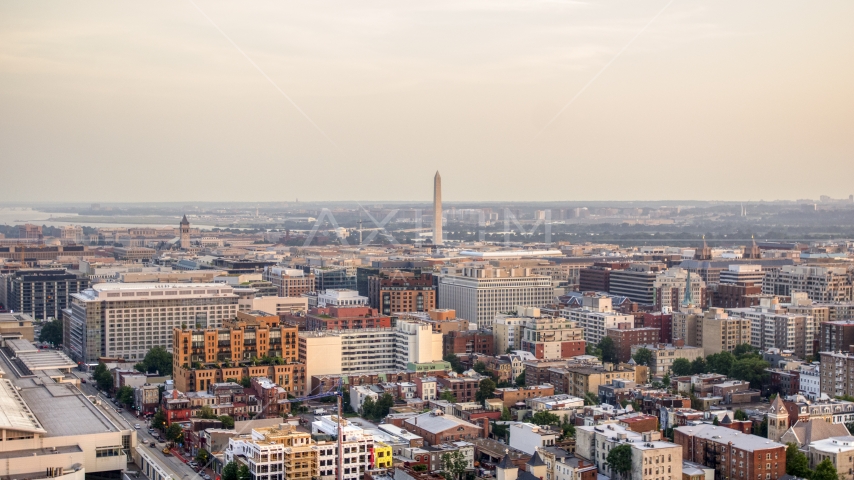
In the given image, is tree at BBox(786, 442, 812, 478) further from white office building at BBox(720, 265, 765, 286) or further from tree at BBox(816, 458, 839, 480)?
white office building at BBox(720, 265, 765, 286)

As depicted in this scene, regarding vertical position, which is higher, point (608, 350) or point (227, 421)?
point (608, 350)

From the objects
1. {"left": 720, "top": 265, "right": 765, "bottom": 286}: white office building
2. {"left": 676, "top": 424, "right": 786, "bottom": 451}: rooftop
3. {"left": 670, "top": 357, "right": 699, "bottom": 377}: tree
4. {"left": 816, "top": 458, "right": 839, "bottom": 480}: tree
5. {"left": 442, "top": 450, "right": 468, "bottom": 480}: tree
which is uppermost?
{"left": 720, "top": 265, "right": 765, "bottom": 286}: white office building

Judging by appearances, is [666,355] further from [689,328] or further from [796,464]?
[796,464]

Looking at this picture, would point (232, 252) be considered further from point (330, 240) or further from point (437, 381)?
point (437, 381)

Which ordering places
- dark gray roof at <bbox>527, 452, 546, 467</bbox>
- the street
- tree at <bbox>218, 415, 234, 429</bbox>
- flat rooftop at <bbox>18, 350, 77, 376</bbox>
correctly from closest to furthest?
dark gray roof at <bbox>527, 452, 546, 467</bbox>
the street
tree at <bbox>218, 415, 234, 429</bbox>
flat rooftop at <bbox>18, 350, 77, 376</bbox>

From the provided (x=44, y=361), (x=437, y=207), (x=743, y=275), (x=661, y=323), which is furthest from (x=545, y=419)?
(x=437, y=207)

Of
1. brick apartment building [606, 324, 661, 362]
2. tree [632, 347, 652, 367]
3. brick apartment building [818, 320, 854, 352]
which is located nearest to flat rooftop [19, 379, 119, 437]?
tree [632, 347, 652, 367]

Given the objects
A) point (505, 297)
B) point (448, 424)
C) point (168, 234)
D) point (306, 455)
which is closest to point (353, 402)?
point (448, 424)
